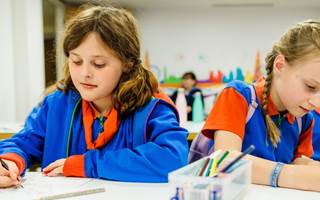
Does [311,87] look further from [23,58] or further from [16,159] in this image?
[23,58]

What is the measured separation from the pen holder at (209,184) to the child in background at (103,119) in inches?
11.0

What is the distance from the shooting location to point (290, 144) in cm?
108

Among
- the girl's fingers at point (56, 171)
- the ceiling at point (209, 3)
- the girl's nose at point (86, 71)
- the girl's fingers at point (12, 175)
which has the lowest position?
the girl's fingers at point (56, 171)

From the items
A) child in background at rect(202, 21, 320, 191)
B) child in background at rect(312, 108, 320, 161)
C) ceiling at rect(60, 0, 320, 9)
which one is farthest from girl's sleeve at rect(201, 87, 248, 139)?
ceiling at rect(60, 0, 320, 9)

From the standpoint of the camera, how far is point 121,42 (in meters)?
0.99

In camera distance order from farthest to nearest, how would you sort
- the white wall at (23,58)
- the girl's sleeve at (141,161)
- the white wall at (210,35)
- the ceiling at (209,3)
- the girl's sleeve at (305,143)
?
the white wall at (210,35) < the ceiling at (209,3) < the white wall at (23,58) < the girl's sleeve at (305,143) < the girl's sleeve at (141,161)

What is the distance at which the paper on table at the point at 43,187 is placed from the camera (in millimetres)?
743

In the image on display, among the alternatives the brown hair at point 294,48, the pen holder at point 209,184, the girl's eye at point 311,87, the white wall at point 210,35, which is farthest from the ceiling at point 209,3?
the pen holder at point 209,184

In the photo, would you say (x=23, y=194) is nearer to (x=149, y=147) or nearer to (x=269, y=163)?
(x=149, y=147)

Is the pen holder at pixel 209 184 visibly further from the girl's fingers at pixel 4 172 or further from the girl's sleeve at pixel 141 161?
the girl's fingers at pixel 4 172

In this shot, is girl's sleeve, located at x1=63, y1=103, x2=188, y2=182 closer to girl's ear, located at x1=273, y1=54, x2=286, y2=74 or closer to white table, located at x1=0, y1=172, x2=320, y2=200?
white table, located at x1=0, y1=172, x2=320, y2=200

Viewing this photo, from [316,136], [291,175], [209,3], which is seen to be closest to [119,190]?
[291,175]

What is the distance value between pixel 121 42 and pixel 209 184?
569 mm

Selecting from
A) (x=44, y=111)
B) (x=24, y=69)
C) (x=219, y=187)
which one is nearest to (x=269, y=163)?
(x=219, y=187)
